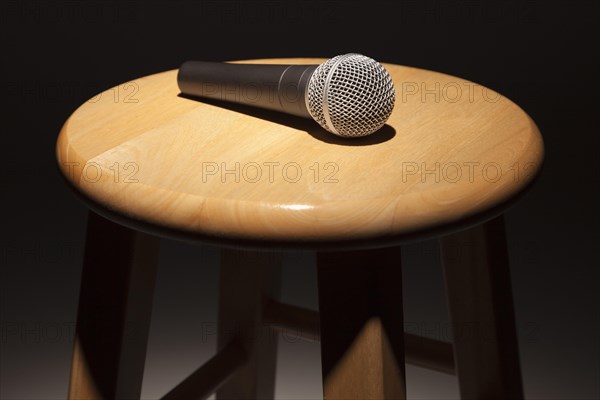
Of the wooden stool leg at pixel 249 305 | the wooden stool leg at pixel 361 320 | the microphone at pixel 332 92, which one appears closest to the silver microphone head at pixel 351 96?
the microphone at pixel 332 92

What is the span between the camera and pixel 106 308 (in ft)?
3.43

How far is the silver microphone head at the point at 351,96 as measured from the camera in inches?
38.9

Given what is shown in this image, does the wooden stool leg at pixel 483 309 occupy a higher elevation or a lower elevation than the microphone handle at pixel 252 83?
lower

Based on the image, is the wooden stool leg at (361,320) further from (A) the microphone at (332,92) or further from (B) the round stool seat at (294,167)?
(A) the microphone at (332,92)

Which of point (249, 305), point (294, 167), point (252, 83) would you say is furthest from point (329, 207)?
point (249, 305)

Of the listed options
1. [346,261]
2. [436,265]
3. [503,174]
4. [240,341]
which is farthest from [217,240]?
[436,265]

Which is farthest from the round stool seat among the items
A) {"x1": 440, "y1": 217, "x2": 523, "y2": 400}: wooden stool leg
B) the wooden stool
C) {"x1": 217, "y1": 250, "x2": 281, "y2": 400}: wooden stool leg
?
{"x1": 217, "y1": 250, "x2": 281, "y2": 400}: wooden stool leg

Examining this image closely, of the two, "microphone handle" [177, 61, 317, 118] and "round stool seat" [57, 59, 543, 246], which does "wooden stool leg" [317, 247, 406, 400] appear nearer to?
"round stool seat" [57, 59, 543, 246]

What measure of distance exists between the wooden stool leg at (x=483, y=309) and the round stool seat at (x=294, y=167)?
0.40 ft

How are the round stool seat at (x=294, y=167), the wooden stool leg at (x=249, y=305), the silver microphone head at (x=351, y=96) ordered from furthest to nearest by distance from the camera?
the wooden stool leg at (x=249, y=305)
the silver microphone head at (x=351, y=96)
the round stool seat at (x=294, y=167)

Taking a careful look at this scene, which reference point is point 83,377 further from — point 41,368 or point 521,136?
point 41,368

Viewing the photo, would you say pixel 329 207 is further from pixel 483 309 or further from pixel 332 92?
pixel 483 309

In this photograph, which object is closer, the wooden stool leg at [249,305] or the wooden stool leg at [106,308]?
the wooden stool leg at [106,308]

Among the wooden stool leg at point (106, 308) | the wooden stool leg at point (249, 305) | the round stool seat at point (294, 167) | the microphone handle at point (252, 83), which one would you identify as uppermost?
the microphone handle at point (252, 83)
